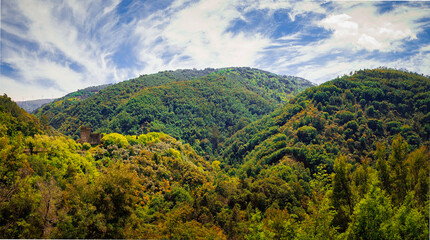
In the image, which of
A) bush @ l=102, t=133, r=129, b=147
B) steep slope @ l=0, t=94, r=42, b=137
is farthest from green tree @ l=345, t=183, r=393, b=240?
bush @ l=102, t=133, r=129, b=147

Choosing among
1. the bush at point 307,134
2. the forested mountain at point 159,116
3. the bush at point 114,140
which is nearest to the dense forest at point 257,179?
the bush at point 114,140

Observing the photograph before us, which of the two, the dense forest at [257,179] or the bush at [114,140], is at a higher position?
the bush at [114,140]

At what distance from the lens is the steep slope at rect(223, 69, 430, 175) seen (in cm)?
8075

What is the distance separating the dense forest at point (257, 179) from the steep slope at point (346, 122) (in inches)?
18.8

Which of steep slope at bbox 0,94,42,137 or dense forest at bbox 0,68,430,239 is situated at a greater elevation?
steep slope at bbox 0,94,42,137

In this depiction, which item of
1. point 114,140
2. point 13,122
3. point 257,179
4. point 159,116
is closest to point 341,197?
point 257,179

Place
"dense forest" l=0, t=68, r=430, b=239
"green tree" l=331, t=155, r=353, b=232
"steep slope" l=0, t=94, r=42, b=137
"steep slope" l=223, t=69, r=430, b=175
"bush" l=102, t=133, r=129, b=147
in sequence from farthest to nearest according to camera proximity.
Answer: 1. "steep slope" l=223, t=69, r=430, b=175
2. "bush" l=102, t=133, r=129, b=147
3. "steep slope" l=0, t=94, r=42, b=137
4. "green tree" l=331, t=155, r=353, b=232
5. "dense forest" l=0, t=68, r=430, b=239

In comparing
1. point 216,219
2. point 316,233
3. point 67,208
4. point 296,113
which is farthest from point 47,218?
point 296,113

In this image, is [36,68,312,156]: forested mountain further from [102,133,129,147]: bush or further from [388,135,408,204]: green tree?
[388,135,408,204]: green tree

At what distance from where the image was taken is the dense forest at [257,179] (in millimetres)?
20062

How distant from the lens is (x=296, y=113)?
11475 cm

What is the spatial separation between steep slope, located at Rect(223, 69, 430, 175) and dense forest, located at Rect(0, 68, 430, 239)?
0.48 metres

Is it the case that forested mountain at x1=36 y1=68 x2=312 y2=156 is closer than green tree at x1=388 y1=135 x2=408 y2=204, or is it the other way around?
green tree at x1=388 y1=135 x2=408 y2=204

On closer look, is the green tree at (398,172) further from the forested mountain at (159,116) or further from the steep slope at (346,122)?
the forested mountain at (159,116)
